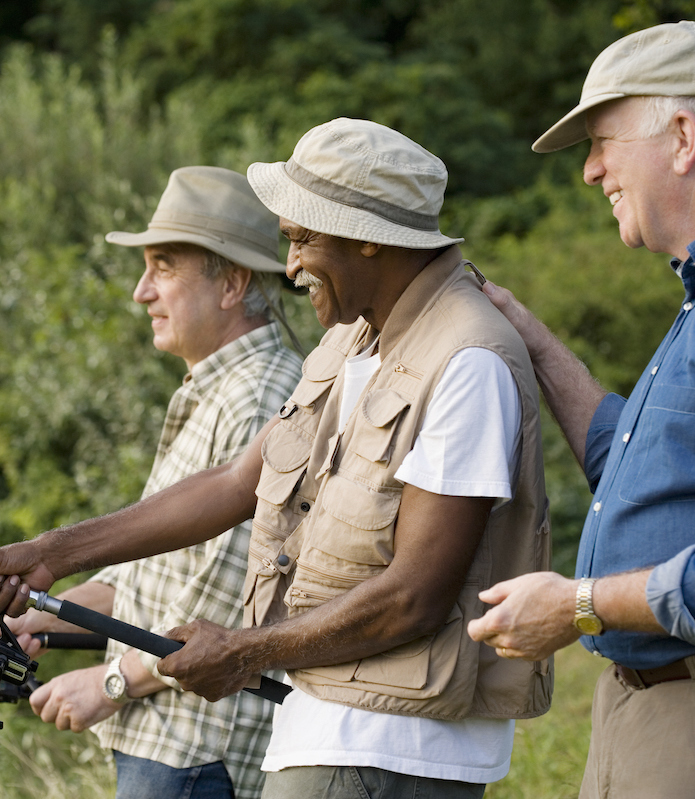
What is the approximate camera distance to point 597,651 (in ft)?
6.88

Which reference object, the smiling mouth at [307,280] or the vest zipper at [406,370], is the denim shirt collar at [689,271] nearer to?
the vest zipper at [406,370]

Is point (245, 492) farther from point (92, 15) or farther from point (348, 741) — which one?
point (92, 15)

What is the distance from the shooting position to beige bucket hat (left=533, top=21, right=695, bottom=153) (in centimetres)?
211

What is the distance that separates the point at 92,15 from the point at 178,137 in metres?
6.91

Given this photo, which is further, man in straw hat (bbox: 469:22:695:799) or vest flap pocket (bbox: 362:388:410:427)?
vest flap pocket (bbox: 362:388:410:427)

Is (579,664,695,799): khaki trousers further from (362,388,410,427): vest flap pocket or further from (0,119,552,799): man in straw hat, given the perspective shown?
(362,388,410,427): vest flap pocket

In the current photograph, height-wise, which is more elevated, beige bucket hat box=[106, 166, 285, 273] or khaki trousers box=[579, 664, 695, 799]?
beige bucket hat box=[106, 166, 285, 273]

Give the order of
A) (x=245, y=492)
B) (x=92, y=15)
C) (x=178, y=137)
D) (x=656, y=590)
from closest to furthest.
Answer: (x=656, y=590)
(x=245, y=492)
(x=178, y=137)
(x=92, y=15)

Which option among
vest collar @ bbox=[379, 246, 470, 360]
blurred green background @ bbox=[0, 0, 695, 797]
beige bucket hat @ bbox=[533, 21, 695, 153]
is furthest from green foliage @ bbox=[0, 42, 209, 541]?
beige bucket hat @ bbox=[533, 21, 695, 153]

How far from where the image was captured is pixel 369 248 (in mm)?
2328

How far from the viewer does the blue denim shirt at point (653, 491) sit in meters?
1.94

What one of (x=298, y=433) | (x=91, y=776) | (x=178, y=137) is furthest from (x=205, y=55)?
(x=298, y=433)

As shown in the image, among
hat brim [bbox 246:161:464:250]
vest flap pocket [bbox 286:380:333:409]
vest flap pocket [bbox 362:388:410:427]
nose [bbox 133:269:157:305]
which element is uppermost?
hat brim [bbox 246:161:464:250]

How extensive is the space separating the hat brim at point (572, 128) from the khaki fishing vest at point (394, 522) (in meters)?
0.40
